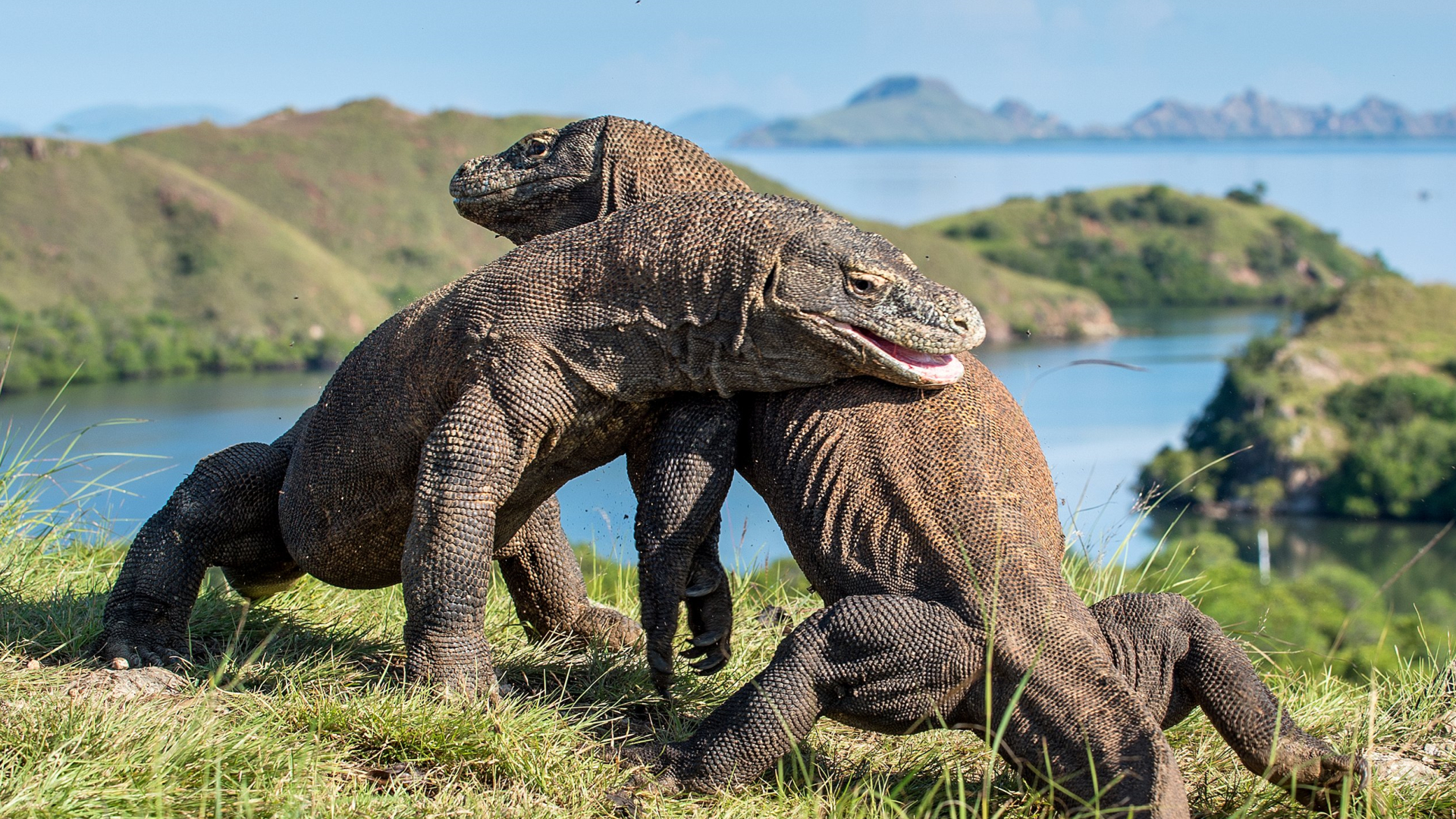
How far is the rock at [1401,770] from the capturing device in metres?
4.50

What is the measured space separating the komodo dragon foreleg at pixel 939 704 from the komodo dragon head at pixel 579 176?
76.2 inches

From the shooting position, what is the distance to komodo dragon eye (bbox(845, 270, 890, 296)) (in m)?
4.30

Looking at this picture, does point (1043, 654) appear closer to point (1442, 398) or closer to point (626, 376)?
point (626, 376)

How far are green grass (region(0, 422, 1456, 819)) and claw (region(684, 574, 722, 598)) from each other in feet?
1.81

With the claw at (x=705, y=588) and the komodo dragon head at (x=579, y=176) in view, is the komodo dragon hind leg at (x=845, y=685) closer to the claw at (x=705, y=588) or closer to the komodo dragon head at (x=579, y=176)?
the claw at (x=705, y=588)

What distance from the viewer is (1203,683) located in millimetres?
4211

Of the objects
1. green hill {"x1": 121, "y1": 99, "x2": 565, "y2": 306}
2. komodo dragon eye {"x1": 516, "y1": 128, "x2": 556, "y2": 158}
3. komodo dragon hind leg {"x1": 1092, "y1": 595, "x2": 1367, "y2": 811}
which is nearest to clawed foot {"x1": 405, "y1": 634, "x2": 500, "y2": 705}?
komodo dragon eye {"x1": 516, "y1": 128, "x2": 556, "y2": 158}

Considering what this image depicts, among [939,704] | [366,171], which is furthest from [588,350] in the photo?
[366,171]

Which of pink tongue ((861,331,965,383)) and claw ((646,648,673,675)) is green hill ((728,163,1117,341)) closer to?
pink tongue ((861,331,965,383))

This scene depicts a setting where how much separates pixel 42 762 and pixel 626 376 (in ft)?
6.99

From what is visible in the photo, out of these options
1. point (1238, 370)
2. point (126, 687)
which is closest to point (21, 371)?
point (126, 687)

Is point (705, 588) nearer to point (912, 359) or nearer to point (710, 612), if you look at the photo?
point (710, 612)

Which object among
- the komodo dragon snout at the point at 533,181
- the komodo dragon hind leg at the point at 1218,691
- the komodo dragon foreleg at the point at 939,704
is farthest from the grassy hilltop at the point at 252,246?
the komodo dragon hind leg at the point at 1218,691

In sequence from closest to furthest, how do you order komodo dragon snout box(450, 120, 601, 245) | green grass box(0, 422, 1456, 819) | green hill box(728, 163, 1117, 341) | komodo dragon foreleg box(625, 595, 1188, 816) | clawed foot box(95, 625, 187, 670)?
green grass box(0, 422, 1456, 819) < komodo dragon foreleg box(625, 595, 1188, 816) < clawed foot box(95, 625, 187, 670) < komodo dragon snout box(450, 120, 601, 245) < green hill box(728, 163, 1117, 341)
